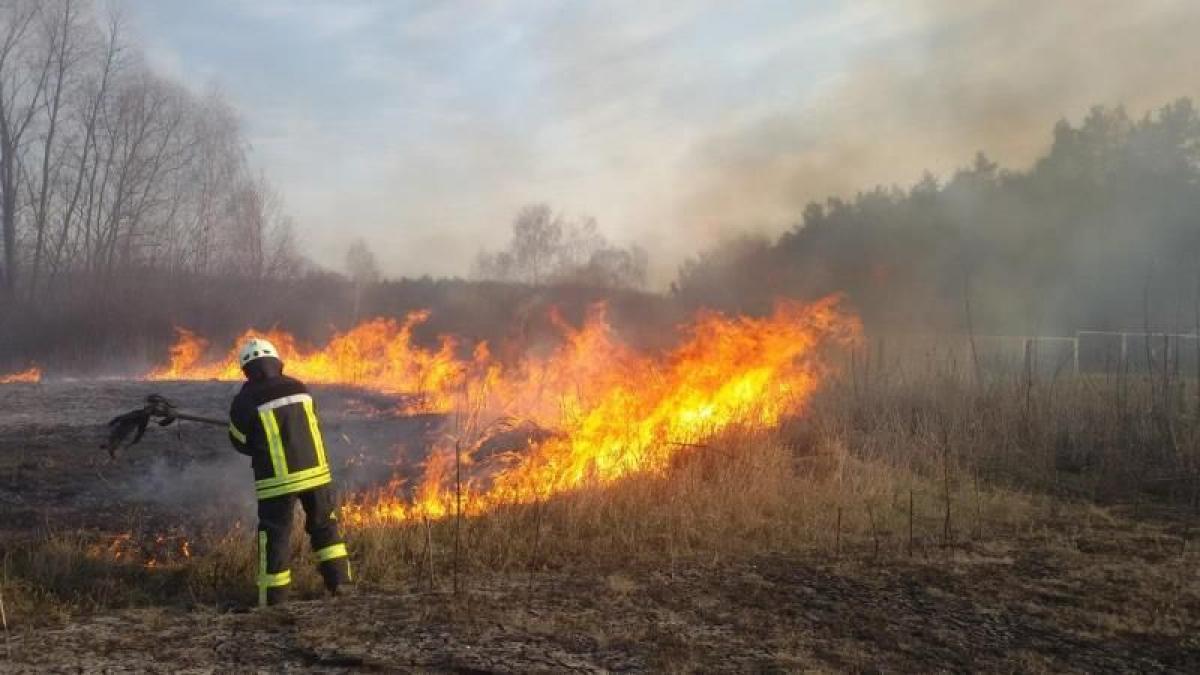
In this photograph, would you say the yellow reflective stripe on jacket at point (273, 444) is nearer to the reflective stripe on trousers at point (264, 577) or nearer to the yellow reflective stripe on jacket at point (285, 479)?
the yellow reflective stripe on jacket at point (285, 479)

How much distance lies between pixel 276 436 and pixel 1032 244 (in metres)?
20.4

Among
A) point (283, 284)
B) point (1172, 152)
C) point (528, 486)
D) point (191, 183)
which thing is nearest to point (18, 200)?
point (191, 183)

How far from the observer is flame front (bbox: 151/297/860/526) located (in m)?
8.21

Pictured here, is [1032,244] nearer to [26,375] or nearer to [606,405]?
[606,405]

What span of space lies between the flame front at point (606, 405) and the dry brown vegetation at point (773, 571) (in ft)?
1.57

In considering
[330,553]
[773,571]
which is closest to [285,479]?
[330,553]

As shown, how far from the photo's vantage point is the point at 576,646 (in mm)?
4785

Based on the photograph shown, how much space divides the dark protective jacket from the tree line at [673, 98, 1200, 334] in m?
8.85

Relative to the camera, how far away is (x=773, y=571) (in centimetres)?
648

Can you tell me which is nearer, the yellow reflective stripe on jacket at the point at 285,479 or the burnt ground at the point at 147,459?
the yellow reflective stripe on jacket at the point at 285,479

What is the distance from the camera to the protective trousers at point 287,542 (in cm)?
536

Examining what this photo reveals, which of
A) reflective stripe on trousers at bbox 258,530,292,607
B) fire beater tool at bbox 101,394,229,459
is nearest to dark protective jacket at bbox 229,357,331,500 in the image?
reflective stripe on trousers at bbox 258,530,292,607

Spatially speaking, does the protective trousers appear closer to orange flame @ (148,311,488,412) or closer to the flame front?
the flame front

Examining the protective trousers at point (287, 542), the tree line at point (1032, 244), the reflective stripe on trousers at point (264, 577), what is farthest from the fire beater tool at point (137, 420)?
the tree line at point (1032, 244)
